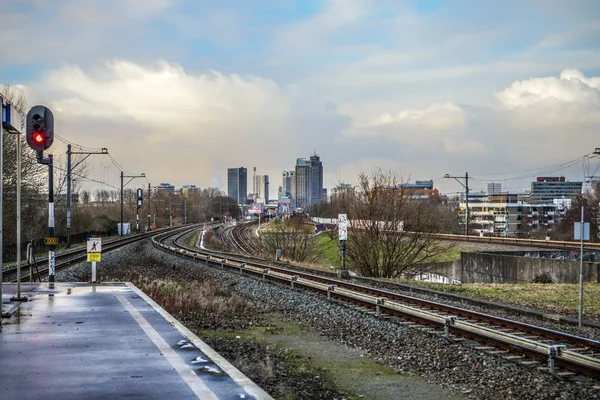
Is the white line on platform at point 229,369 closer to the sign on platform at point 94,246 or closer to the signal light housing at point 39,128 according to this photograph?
the signal light housing at point 39,128

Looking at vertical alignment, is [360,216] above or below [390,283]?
above

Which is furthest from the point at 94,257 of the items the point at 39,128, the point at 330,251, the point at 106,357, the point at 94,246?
the point at 330,251

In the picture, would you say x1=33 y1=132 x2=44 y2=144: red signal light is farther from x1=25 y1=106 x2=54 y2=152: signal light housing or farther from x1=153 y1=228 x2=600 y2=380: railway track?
x1=153 y1=228 x2=600 y2=380: railway track

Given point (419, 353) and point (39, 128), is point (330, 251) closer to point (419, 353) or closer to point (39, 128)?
point (39, 128)

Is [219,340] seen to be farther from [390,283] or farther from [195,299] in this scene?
[390,283]

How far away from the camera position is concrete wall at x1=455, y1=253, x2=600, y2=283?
30.3m

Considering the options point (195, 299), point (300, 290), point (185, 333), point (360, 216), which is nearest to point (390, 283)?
point (300, 290)

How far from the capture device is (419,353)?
12266 millimetres

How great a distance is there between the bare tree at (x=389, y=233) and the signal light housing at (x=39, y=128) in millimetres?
22492

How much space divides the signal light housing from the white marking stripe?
16.6 ft

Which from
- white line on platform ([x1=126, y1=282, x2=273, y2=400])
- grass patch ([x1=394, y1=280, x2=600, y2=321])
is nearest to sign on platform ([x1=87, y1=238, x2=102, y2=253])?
white line on platform ([x1=126, y1=282, x2=273, y2=400])

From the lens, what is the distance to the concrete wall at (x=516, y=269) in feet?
99.6

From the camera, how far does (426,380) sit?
10398 mm

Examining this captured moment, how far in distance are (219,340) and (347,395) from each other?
477cm
